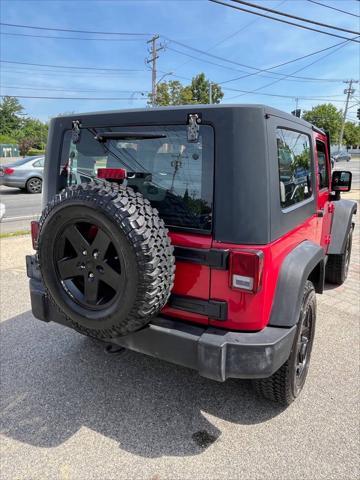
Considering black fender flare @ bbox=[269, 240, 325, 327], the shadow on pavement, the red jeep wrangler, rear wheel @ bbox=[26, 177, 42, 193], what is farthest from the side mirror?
rear wheel @ bbox=[26, 177, 42, 193]

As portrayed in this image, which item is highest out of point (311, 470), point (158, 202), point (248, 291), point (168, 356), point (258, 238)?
point (158, 202)

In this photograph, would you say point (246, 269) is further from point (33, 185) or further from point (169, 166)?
point (33, 185)

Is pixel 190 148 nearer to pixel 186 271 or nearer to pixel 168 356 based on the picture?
pixel 186 271

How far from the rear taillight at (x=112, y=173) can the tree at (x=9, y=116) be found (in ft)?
282

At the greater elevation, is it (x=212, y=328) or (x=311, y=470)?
(x=212, y=328)

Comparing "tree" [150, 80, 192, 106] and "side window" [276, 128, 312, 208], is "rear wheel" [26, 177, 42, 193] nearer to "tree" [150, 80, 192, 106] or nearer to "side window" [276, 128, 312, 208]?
"side window" [276, 128, 312, 208]

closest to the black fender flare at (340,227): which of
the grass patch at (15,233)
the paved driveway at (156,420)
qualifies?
the paved driveway at (156,420)

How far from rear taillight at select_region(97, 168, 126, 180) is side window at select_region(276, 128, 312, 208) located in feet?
3.07

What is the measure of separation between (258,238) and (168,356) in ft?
2.75

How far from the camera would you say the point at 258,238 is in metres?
1.95

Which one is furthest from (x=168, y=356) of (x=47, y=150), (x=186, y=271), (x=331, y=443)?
(x=47, y=150)

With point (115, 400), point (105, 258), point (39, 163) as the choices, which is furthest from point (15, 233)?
point (39, 163)

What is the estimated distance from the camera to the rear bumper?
1.95m

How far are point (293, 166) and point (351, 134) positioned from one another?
302 feet
